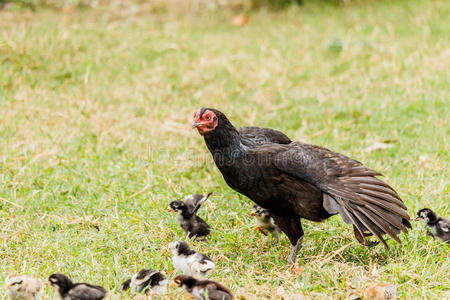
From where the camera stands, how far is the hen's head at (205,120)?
4.25 metres

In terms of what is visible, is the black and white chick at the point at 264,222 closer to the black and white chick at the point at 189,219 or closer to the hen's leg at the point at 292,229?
the hen's leg at the point at 292,229

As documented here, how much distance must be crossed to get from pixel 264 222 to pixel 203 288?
1220mm

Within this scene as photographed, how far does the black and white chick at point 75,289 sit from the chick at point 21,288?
11 centimetres

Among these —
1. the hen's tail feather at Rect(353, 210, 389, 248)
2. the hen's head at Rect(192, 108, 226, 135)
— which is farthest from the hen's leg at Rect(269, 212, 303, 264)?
the hen's head at Rect(192, 108, 226, 135)

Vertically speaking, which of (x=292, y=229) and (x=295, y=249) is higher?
(x=292, y=229)

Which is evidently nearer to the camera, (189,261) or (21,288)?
(21,288)

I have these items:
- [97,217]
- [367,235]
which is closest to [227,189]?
[97,217]

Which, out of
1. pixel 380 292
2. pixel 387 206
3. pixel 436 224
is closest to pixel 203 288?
pixel 380 292

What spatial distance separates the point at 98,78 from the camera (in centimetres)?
786

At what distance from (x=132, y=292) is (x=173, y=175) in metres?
2.05

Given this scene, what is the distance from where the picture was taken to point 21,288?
365 cm

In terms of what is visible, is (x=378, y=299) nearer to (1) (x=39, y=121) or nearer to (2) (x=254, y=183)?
(2) (x=254, y=183)

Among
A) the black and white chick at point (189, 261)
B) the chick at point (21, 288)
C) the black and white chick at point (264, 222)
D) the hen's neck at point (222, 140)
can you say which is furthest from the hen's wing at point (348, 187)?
the chick at point (21, 288)

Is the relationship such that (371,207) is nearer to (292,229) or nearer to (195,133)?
(292,229)
